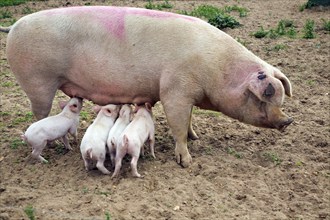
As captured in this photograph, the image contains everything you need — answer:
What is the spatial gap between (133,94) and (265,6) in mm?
A: 6580

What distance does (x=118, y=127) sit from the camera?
5.62 metres

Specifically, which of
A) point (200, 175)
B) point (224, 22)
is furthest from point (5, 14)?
point (200, 175)

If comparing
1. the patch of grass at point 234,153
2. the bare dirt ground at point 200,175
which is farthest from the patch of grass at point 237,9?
the patch of grass at point 234,153

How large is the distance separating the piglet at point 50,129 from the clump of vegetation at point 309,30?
4936mm

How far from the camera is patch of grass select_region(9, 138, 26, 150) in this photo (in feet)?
19.7

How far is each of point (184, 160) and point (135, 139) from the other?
0.67 meters

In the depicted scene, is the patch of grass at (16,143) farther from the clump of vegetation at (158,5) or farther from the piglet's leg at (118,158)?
the clump of vegetation at (158,5)

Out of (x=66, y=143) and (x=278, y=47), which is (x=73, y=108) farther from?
(x=278, y=47)

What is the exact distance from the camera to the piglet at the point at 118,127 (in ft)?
17.7

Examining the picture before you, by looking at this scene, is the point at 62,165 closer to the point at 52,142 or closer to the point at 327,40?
the point at 52,142

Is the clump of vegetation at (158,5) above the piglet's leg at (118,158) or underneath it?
underneath

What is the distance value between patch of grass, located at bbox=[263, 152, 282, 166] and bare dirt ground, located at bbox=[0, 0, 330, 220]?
0.01 m

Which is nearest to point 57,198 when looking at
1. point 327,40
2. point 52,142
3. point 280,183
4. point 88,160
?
point 88,160

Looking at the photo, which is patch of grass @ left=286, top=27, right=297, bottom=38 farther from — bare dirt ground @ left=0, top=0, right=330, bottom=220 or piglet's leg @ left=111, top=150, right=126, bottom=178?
piglet's leg @ left=111, top=150, right=126, bottom=178
